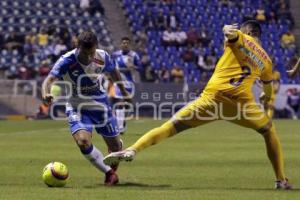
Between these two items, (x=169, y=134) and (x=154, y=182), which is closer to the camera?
(x=169, y=134)

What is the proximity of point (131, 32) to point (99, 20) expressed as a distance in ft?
5.61

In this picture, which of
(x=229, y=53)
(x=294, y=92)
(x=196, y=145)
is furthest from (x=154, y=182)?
(x=294, y=92)

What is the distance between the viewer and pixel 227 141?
19.7 meters

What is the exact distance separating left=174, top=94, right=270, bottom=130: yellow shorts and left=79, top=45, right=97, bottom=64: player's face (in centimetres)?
141

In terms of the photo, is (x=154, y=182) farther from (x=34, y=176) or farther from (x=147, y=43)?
(x=147, y=43)

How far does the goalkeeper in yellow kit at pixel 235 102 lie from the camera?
1012 cm

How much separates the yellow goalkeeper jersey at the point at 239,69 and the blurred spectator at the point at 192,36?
2747 cm

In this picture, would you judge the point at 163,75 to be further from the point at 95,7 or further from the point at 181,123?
the point at 181,123

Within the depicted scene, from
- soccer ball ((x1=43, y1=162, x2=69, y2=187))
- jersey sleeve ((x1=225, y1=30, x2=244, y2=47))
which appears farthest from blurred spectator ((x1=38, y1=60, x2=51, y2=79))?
jersey sleeve ((x1=225, y1=30, x2=244, y2=47))

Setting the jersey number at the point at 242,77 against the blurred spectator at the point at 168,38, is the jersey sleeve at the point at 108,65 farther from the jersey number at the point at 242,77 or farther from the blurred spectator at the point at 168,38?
the blurred spectator at the point at 168,38

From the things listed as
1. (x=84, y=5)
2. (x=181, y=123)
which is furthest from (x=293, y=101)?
(x=181, y=123)

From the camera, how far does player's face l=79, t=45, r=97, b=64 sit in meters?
10.5

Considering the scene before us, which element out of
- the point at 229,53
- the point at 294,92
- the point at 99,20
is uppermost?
the point at 229,53

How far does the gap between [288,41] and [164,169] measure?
28104 mm
